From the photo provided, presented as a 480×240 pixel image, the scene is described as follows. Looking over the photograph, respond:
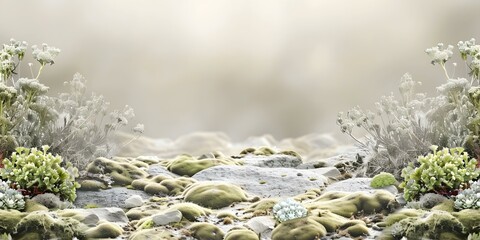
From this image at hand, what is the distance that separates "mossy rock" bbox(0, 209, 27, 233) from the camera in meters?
10.3

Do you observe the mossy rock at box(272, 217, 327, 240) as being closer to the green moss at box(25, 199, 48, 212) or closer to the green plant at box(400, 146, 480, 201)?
the green plant at box(400, 146, 480, 201)

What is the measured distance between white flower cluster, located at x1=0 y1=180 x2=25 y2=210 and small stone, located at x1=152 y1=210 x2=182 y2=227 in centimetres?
223

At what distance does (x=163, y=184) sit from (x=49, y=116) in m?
2.62

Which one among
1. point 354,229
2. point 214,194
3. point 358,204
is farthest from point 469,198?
point 214,194

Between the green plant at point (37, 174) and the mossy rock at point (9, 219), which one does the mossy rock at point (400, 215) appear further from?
the mossy rock at point (9, 219)

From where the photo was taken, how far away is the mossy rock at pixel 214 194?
40.4ft

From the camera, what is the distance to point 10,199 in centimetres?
1121

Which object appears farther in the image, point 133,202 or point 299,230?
point 133,202

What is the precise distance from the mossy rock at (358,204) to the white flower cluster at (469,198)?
1.16m

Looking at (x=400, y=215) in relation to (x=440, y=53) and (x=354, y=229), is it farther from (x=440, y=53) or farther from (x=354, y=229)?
(x=440, y=53)

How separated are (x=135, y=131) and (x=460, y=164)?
663 cm

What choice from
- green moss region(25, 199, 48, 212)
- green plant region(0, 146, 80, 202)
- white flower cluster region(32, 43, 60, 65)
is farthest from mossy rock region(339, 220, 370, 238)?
white flower cluster region(32, 43, 60, 65)

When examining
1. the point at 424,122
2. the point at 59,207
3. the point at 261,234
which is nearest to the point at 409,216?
the point at 261,234

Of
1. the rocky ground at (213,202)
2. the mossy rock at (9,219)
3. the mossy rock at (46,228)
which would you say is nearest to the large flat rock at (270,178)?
the rocky ground at (213,202)
